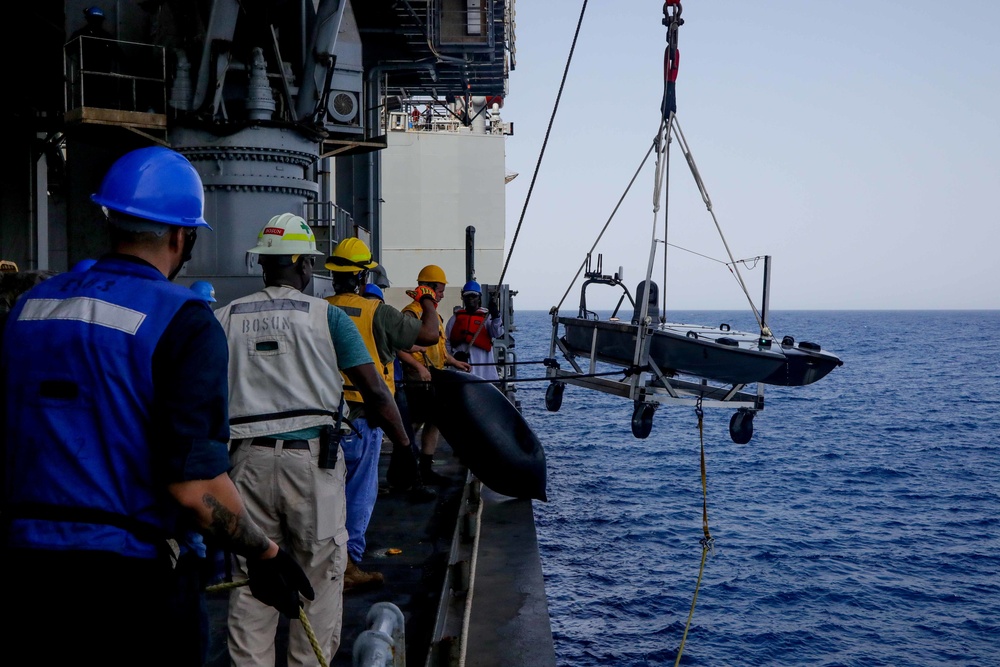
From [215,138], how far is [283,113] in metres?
1.27

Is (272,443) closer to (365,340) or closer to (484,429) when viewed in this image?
(365,340)

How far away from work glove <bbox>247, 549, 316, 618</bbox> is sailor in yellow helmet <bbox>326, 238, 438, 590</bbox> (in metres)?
2.47

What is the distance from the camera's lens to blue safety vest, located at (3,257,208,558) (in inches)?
79.4

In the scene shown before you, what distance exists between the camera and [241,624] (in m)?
3.61

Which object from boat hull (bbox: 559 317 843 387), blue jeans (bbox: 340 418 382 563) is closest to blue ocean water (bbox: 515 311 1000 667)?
boat hull (bbox: 559 317 843 387)

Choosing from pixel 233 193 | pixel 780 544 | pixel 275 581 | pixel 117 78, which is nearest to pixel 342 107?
pixel 233 193

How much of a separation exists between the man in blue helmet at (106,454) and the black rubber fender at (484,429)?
5.99 meters

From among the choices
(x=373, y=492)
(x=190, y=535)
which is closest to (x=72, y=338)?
(x=190, y=535)

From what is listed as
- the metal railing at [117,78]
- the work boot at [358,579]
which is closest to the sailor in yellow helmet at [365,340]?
the work boot at [358,579]

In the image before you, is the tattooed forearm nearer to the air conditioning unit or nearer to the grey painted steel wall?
the grey painted steel wall

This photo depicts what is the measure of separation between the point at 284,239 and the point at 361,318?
4.49 feet

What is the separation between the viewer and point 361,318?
520cm

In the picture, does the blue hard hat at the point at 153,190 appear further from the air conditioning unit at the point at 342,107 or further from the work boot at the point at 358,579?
the air conditioning unit at the point at 342,107

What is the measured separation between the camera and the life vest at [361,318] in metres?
5.06
